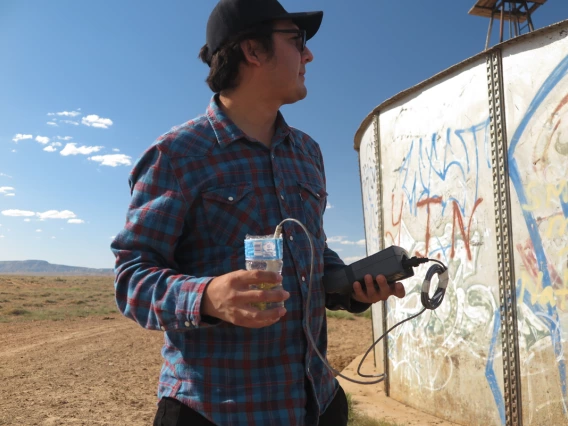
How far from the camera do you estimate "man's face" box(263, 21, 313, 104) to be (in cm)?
198

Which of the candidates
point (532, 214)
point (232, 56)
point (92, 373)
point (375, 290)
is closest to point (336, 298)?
point (375, 290)

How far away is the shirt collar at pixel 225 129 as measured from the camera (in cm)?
185

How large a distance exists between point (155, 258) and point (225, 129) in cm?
54

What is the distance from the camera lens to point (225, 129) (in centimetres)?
188

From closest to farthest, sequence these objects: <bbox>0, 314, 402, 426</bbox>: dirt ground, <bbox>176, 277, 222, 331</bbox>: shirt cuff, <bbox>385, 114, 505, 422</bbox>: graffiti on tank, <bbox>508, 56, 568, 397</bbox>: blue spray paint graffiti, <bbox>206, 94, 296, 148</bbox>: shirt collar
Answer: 1. <bbox>176, 277, 222, 331</bbox>: shirt cuff
2. <bbox>206, 94, 296, 148</bbox>: shirt collar
3. <bbox>508, 56, 568, 397</bbox>: blue spray paint graffiti
4. <bbox>385, 114, 505, 422</bbox>: graffiti on tank
5. <bbox>0, 314, 402, 426</bbox>: dirt ground

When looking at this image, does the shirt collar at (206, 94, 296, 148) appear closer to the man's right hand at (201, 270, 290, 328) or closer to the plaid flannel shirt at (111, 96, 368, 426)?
the plaid flannel shirt at (111, 96, 368, 426)

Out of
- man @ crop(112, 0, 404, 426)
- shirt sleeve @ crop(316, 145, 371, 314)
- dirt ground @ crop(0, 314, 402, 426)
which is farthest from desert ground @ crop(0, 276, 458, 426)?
man @ crop(112, 0, 404, 426)

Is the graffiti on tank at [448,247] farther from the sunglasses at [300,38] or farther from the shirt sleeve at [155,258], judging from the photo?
the shirt sleeve at [155,258]

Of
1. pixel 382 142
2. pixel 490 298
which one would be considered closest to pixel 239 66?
pixel 490 298

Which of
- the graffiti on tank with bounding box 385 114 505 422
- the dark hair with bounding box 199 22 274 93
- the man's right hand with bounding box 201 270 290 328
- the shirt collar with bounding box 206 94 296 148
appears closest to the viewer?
the man's right hand with bounding box 201 270 290 328

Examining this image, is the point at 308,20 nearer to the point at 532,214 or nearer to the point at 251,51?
the point at 251,51

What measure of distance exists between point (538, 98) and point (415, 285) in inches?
94.8

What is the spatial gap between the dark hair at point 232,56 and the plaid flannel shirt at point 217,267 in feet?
0.59

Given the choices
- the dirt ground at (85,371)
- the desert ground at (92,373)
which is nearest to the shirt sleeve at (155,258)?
the desert ground at (92,373)
